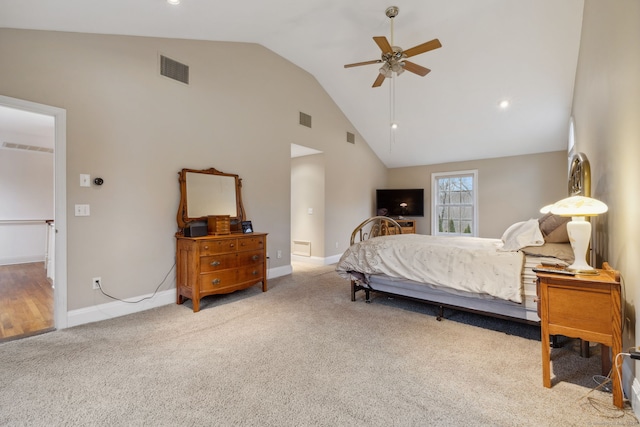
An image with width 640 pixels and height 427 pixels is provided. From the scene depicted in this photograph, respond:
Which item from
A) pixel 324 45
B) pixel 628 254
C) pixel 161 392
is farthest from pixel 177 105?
pixel 628 254

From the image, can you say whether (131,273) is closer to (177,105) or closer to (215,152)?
(215,152)

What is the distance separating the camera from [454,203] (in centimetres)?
731

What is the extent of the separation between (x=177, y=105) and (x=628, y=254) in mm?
4322

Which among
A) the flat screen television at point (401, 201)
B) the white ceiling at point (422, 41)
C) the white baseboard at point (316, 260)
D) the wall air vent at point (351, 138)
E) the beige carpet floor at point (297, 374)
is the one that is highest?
the white ceiling at point (422, 41)

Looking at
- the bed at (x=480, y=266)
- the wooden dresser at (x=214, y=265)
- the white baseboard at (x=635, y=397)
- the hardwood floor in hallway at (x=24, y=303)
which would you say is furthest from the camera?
the wooden dresser at (x=214, y=265)

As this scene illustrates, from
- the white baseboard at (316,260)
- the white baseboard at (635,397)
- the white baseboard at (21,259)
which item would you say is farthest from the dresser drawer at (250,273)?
the white baseboard at (21,259)

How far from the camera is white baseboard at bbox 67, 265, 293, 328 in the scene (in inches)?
114

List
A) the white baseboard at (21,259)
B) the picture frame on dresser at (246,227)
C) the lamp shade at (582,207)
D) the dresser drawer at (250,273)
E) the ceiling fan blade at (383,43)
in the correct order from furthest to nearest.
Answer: the white baseboard at (21,259) < the picture frame on dresser at (246,227) < the dresser drawer at (250,273) < the ceiling fan blade at (383,43) < the lamp shade at (582,207)

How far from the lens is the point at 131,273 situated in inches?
129

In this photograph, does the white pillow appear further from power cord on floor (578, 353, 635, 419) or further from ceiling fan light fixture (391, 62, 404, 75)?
ceiling fan light fixture (391, 62, 404, 75)

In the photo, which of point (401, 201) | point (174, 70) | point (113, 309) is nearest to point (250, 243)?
point (113, 309)

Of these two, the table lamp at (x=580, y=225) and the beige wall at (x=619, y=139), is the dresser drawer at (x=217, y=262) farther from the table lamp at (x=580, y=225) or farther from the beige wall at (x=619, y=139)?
the beige wall at (x=619, y=139)

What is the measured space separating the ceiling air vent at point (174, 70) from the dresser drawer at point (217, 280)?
7.90 ft

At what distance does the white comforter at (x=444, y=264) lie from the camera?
254cm
